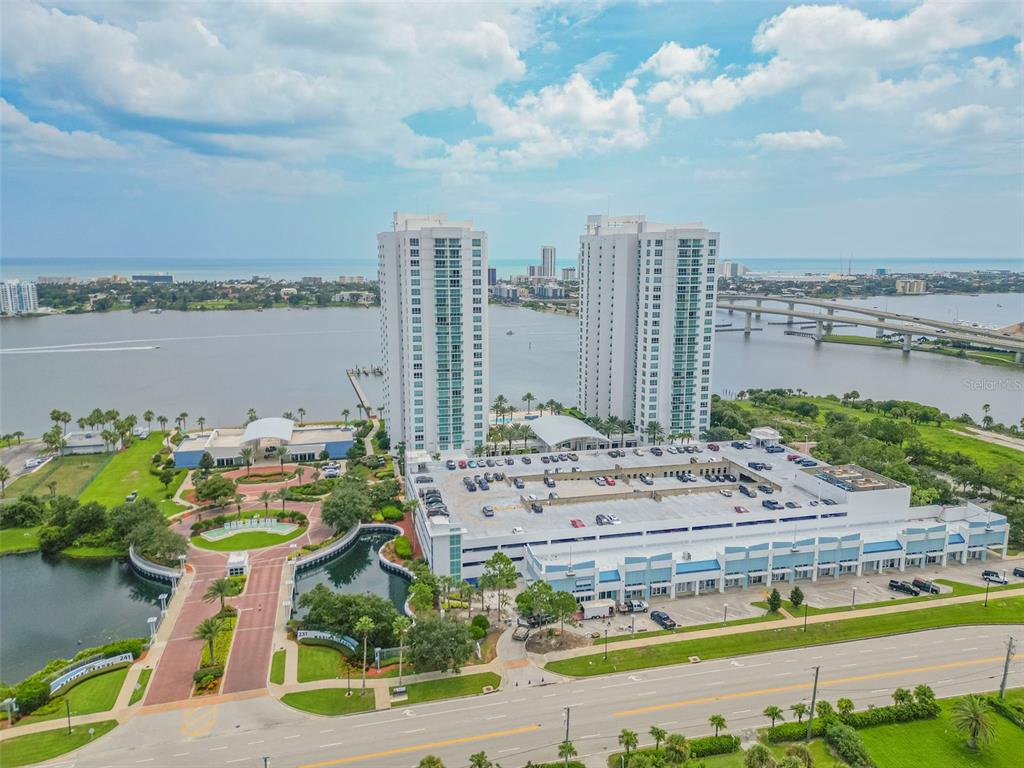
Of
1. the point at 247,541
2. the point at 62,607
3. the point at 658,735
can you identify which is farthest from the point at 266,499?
the point at 658,735

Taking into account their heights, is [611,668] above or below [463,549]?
below

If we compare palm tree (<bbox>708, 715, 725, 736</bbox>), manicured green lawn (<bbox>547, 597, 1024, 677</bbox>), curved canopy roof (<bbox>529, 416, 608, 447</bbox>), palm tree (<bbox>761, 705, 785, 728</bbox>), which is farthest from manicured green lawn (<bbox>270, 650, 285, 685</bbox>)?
curved canopy roof (<bbox>529, 416, 608, 447</bbox>)

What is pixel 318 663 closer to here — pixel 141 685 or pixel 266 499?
pixel 141 685

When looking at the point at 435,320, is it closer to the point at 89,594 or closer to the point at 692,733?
the point at 89,594

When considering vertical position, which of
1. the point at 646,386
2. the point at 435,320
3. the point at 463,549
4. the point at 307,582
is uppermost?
the point at 435,320

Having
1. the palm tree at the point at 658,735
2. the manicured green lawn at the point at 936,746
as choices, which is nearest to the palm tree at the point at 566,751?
the palm tree at the point at 658,735

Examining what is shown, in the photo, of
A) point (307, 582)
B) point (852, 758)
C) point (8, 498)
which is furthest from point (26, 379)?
point (852, 758)

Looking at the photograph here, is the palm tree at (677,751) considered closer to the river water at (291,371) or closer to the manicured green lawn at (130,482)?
the manicured green lawn at (130,482)
